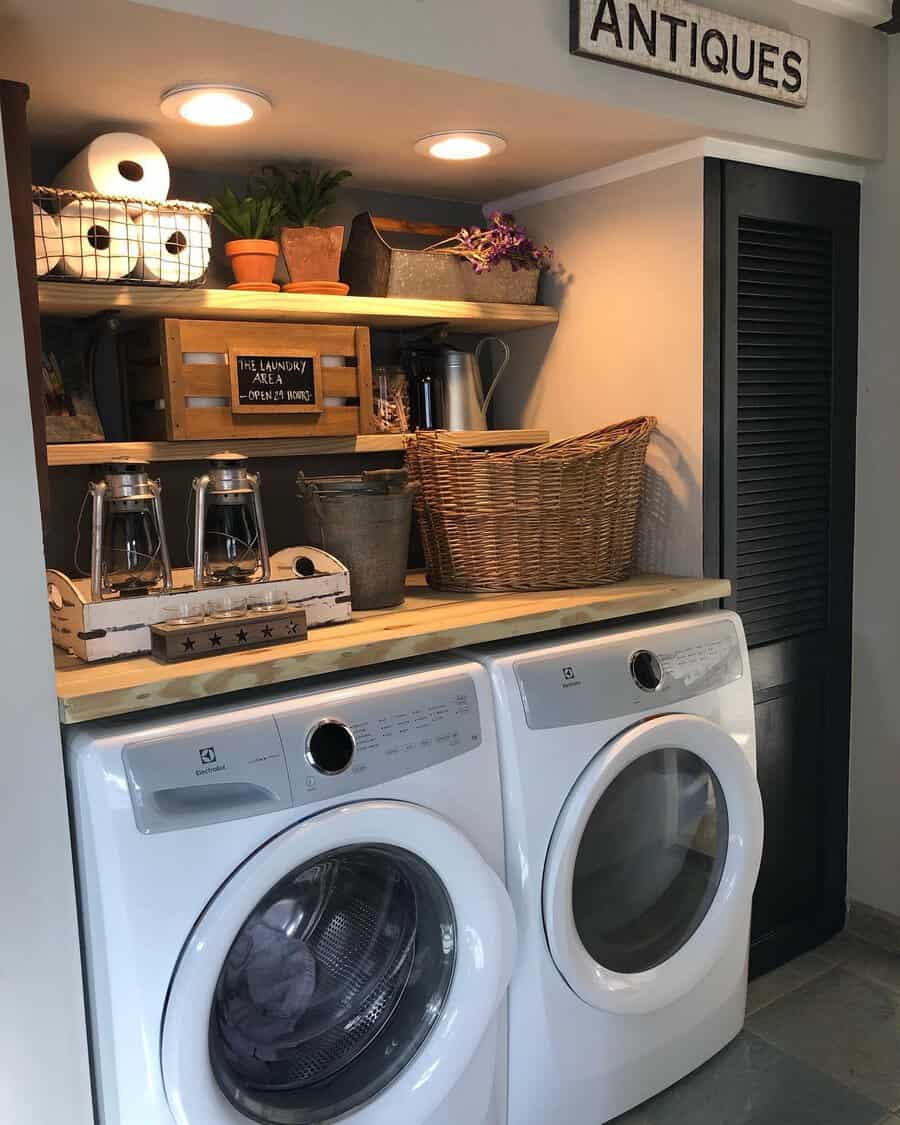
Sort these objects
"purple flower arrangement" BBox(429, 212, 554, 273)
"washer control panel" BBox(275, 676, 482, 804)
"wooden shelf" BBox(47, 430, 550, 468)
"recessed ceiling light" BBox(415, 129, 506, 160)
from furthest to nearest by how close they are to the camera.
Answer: "purple flower arrangement" BBox(429, 212, 554, 273)
"recessed ceiling light" BBox(415, 129, 506, 160)
"wooden shelf" BBox(47, 430, 550, 468)
"washer control panel" BBox(275, 676, 482, 804)

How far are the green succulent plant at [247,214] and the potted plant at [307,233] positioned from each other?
0.04 meters

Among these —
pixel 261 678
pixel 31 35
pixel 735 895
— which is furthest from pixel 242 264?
pixel 735 895

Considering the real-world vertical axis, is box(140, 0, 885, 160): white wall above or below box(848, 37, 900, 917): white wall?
above

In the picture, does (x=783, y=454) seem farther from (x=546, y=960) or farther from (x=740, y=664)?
(x=546, y=960)

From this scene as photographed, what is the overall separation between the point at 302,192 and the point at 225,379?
0.44 m

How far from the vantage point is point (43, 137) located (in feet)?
6.19

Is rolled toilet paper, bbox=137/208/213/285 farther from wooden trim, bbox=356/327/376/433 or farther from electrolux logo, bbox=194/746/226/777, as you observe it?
electrolux logo, bbox=194/746/226/777

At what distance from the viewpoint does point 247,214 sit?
1.99m

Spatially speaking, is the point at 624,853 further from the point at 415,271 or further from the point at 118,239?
the point at 118,239

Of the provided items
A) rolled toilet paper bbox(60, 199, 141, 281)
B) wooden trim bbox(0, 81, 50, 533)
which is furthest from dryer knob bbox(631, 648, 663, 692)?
rolled toilet paper bbox(60, 199, 141, 281)

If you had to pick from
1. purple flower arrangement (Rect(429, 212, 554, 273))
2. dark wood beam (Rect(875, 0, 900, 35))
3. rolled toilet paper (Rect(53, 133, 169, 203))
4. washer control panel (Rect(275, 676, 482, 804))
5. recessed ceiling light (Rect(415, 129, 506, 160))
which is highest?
dark wood beam (Rect(875, 0, 900, 35))

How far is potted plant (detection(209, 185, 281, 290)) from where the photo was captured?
6.51 feet

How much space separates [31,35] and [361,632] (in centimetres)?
101

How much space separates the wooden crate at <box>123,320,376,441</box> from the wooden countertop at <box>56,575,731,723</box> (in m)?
0.43
